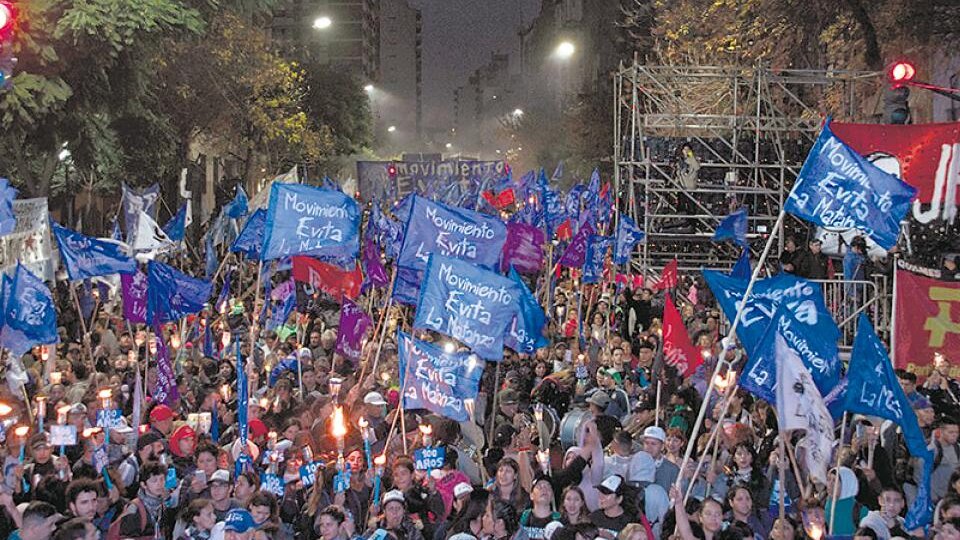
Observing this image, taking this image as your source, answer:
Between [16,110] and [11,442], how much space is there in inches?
390

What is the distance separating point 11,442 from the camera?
10.1m

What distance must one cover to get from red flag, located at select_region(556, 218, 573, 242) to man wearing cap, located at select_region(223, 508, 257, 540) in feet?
56.2

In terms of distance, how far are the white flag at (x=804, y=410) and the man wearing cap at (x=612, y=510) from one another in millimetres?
1129

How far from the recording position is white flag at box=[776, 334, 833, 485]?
784 cm

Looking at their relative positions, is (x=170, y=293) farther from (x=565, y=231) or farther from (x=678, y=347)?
(x=565, y=231)

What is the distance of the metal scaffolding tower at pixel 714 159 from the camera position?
23141 mm

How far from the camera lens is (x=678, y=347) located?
1270 centimetres

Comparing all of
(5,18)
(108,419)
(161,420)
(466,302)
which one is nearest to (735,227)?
(466,302)

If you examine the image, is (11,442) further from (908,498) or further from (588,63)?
(588,63)

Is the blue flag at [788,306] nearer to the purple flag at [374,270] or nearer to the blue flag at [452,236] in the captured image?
the blue flag at [452,236]

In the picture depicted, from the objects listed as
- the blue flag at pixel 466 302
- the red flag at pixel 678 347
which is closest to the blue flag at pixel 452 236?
the blue flag at pixel 466 302

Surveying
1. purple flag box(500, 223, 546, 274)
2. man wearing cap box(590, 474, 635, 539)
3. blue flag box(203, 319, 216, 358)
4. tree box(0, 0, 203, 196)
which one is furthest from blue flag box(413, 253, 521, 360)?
tree box(0, 0, 203, 196)

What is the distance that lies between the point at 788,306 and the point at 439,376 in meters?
2.93

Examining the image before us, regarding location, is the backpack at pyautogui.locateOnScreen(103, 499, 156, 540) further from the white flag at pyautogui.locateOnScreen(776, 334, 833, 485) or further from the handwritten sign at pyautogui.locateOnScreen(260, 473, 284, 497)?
the white flag at pyautogui.locateOnScreen(776, 334, 833, 485)
